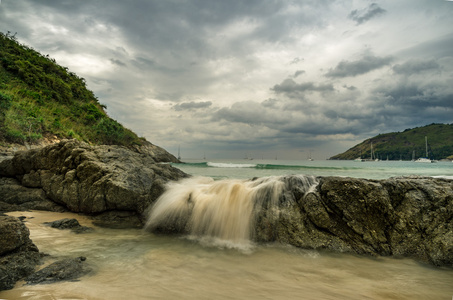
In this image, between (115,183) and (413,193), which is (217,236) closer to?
(115,183)

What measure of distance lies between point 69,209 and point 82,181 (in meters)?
1.04

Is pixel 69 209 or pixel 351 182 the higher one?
pixel 351 182

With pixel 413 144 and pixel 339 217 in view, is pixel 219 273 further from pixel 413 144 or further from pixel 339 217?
pixel 413 144

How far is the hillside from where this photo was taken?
4595 inches

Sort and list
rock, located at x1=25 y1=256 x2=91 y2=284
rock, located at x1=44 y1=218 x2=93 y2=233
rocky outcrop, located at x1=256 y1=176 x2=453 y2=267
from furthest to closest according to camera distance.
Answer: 1. rock, located at x1=44 y1=218 x2=93 y2=233
2. rocky outcrop, located at x1=256 y1=176 x2=453 y2=267
3. rock, located at x1=25 y1=256 x2=91 y2=284

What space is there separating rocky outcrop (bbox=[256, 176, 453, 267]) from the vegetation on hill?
17274 millimetres

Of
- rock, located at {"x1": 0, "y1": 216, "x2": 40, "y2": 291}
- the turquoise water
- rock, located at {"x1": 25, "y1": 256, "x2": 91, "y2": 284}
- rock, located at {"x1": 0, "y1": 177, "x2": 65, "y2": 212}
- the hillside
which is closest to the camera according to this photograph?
rock, located at {"x1": 0, "y1": 216, "x2": 40, "y2": 291}

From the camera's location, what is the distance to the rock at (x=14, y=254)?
268 centimetres

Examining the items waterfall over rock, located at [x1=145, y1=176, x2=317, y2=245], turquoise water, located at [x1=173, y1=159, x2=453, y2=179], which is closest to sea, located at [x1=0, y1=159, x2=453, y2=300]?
waterfall over rock, located at [x1=145, y1=176, x2=317, y2=245]

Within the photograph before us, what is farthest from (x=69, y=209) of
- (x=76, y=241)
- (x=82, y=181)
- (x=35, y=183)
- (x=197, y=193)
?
(x=197, y=193)

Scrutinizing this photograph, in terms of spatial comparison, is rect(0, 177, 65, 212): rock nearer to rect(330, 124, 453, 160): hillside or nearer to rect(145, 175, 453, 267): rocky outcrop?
rect(145, 175, 453, 267): rocky outcrop

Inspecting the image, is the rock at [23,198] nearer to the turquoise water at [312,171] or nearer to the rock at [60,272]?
the rock at [60,272]

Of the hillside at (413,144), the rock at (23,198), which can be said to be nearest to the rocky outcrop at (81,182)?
the rock at (23,198)

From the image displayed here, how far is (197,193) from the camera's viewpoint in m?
6.43
